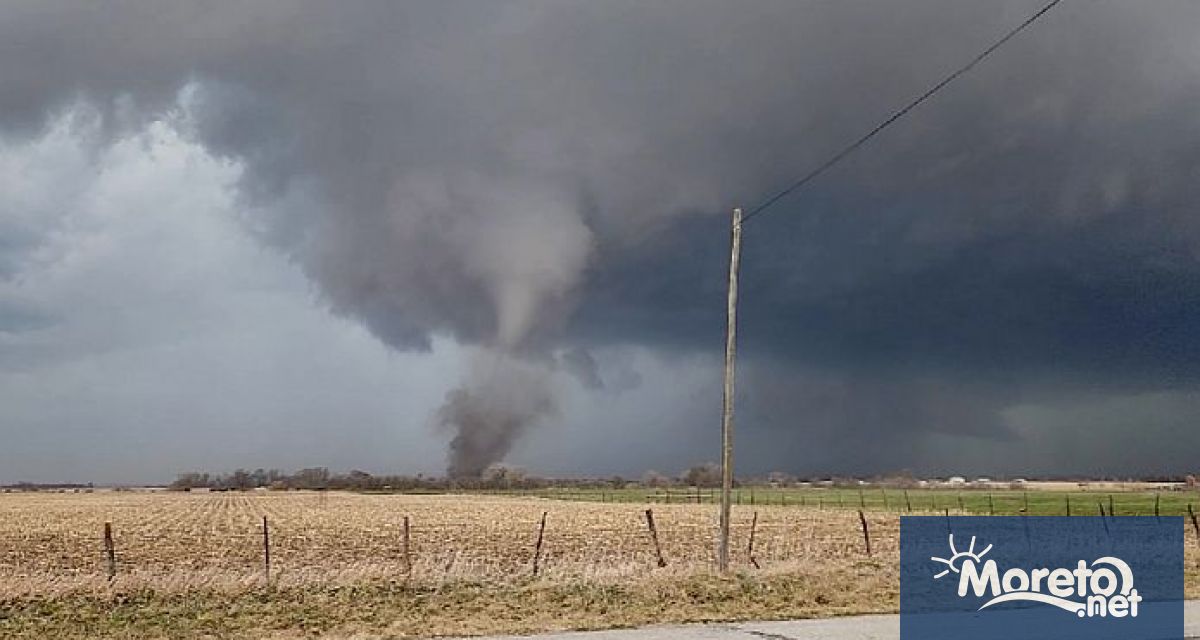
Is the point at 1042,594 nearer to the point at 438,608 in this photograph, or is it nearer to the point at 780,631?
the point at 780,631

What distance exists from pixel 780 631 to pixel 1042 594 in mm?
6066

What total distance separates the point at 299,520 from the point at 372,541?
22148 millimetres

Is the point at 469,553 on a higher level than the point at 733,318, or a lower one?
lower

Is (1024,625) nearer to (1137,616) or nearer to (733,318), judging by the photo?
(1137,616)

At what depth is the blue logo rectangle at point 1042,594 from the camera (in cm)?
1431

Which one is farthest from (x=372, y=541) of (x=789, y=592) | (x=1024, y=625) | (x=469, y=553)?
(x=1024, y=625)

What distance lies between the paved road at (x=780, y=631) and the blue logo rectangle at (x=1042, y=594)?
10.8 inches

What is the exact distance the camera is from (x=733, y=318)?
24.9 metres

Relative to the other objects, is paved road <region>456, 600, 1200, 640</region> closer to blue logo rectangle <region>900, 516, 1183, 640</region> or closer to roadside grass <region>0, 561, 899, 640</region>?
blue logo rectangle <region>900, 516, 1183, 640</region>

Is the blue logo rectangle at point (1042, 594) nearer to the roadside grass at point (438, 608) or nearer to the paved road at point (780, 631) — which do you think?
the paved road at point (780, 631)

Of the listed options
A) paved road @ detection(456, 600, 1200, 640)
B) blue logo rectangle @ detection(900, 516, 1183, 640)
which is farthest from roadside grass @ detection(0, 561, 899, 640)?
blue logo rectangle @ detection(900, 516, 1183, 640)

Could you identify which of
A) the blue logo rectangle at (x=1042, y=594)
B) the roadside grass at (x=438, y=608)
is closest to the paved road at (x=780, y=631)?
the blue logo rectangle at (x=1042, y=594)

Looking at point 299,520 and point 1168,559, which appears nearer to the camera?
point 1168,559

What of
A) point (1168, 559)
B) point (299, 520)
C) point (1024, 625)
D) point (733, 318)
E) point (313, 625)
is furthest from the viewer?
point (299, 520)
